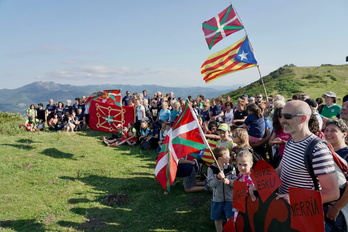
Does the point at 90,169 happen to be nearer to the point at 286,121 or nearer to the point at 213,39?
the point at 213,39

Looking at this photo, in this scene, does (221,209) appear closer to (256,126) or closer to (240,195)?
(240,195)

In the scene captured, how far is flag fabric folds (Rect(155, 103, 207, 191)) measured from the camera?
16.9 ft

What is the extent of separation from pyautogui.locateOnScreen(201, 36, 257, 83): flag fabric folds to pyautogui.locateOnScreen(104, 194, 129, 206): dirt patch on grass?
4577 millimetres

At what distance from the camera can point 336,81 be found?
31.5 m

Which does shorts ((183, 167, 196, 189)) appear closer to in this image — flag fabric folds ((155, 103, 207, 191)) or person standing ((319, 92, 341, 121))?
flag fabric folds ((155, 103, 207, 191))

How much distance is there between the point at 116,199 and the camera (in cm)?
750

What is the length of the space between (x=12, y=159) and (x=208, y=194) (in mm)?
8659

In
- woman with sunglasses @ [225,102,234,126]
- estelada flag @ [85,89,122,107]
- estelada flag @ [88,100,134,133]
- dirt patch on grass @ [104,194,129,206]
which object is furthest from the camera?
estelada flag @ [85,89,122,107]

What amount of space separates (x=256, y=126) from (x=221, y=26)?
398 cm

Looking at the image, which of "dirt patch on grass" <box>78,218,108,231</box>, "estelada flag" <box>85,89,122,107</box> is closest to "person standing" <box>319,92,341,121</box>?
"dirt patch on grass" <box>78,218,108,231</box>

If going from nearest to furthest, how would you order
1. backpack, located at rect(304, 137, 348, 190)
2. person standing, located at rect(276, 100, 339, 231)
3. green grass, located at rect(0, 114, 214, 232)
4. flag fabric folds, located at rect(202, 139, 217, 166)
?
person standing, located at rect(276, 100, 339, 231), backpack, located at rect(304, 137, 348, 190), green grass, located at rect(0, 114, 214, 232), flag fabric folds, located at rect(202, 139, 217, 166)

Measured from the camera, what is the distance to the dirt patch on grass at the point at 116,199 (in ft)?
24.1

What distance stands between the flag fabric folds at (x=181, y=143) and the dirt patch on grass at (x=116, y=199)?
2.55m

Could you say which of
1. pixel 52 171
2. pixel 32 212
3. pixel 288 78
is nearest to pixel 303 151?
pixel 32 212
